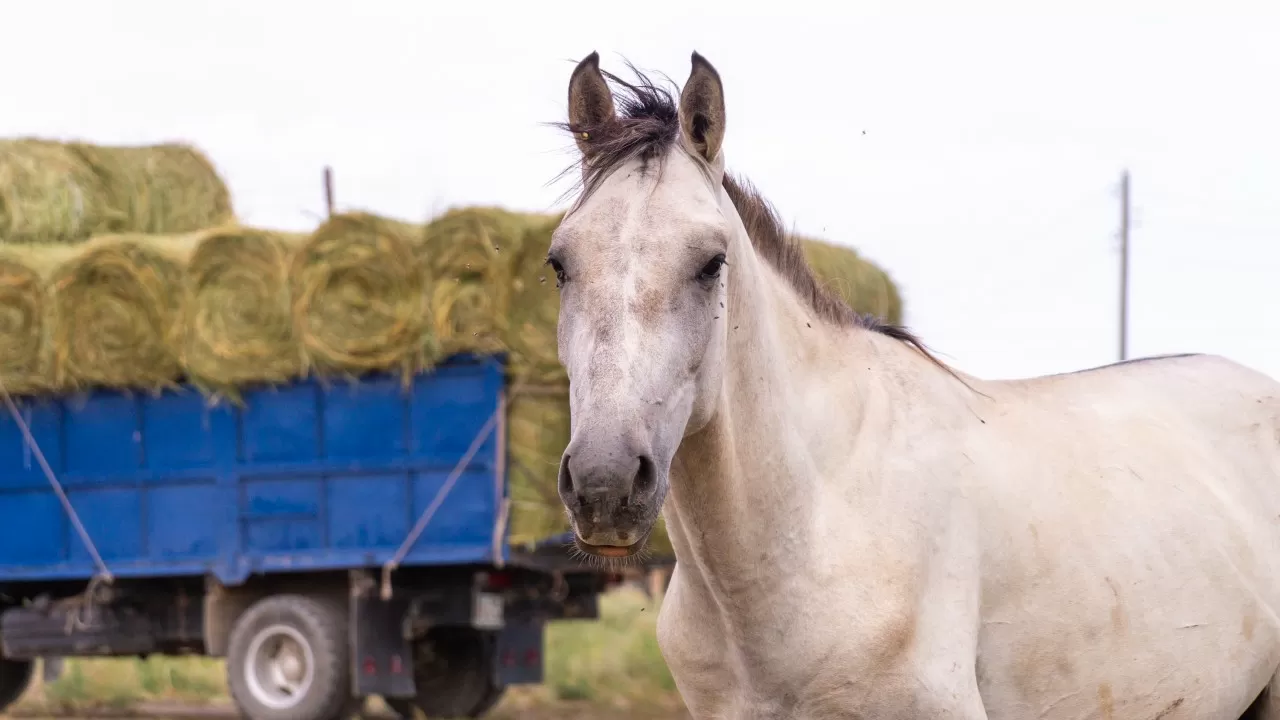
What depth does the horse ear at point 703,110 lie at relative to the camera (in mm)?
3566

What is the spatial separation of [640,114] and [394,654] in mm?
7096

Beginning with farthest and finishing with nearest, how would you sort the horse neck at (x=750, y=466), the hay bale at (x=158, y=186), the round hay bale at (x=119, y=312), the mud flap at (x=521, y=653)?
the hay bale at (x=158, y=186) → the mud flap at (x=521, y=653) → the round hay bale at (x=119, y=312) → the horse neck at (x=750, y=466)

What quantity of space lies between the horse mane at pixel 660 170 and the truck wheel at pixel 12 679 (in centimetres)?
1002

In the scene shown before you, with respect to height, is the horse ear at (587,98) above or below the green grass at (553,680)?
above

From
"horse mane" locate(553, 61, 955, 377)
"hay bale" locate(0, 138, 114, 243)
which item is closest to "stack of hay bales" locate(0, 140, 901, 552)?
"hay bale" locate(0, 138, 114, 243)

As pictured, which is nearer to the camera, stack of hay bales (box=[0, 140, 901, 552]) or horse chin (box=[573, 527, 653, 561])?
horse chin (box=[573, 527, 653, 561])

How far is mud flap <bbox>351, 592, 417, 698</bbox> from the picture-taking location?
10.1m

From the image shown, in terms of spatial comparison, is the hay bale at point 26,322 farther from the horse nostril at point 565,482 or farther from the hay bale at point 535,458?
the horse nostril at point 565,482

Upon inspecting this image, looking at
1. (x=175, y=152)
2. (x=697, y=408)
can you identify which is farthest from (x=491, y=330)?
(x=697, y=408)

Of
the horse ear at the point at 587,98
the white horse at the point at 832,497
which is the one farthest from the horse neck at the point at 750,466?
the horse ear at the point at 587,98

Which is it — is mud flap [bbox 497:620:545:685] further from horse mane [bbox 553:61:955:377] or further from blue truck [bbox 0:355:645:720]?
horse mane [bbox 553:61:955:377]

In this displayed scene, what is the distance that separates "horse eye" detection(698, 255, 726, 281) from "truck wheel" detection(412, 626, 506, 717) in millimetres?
8013

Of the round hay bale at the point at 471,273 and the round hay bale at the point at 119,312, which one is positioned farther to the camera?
the round hay bale at the point at 119,312

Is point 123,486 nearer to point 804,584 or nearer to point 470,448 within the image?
point 470,448
